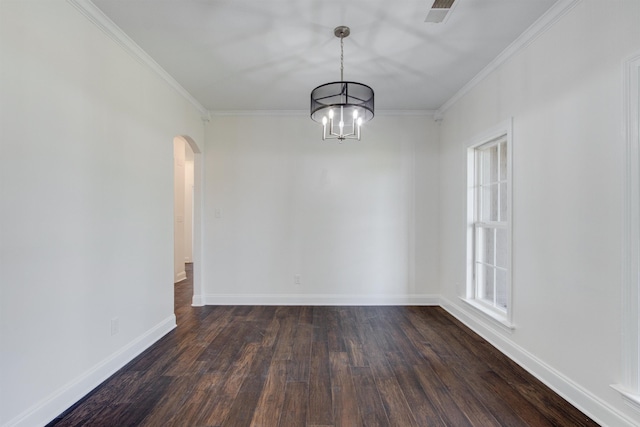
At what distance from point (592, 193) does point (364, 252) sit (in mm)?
2643

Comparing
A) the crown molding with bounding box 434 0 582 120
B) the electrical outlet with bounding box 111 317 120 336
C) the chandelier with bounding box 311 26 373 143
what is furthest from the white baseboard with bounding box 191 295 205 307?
the crown molding with bounding box 434 0 582 120

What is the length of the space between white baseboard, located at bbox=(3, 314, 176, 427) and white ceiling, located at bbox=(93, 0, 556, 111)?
2.52 metres

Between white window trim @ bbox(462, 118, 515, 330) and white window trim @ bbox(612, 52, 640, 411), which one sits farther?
white window trim @ bbox(462, 118, 515, 330)

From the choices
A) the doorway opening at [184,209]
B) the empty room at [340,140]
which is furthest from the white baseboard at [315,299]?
the doorway opening at [184,209]

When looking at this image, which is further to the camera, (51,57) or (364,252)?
(364,252)

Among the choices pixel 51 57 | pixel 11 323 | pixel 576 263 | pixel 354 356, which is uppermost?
pixel 51 57

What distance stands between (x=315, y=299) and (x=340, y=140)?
2.31 metres

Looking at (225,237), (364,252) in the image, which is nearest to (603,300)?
(364,252)

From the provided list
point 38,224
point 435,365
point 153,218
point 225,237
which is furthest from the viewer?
point 225,237

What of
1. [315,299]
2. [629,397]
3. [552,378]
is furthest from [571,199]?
[315,299]

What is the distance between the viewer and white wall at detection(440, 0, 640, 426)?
1739 mm

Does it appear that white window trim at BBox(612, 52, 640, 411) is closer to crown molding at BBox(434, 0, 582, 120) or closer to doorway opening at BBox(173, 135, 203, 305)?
crown molding at BBox(434, 0, 582, 120)

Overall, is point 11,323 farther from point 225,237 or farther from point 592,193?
point 592,193

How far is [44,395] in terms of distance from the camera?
1.77m
